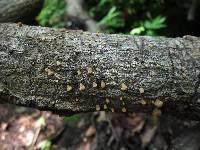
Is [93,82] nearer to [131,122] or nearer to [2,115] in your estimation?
[131,122]

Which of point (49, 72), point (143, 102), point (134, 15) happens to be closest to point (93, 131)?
point (134, 15)

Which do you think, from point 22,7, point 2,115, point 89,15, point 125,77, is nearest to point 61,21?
point 89,15

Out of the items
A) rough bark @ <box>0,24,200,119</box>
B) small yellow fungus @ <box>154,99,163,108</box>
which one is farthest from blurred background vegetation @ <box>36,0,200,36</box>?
small yellow fungus @ <box>154,99,163,108</box>

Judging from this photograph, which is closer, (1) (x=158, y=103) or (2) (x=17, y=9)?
(1) (x=158, y=103)

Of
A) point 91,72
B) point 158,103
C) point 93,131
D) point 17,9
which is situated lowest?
point 93,131

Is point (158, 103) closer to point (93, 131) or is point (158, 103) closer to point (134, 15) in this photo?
point (134, 15)

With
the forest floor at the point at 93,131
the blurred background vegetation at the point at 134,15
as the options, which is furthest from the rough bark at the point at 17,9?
the forest floor at the point at 93,131
